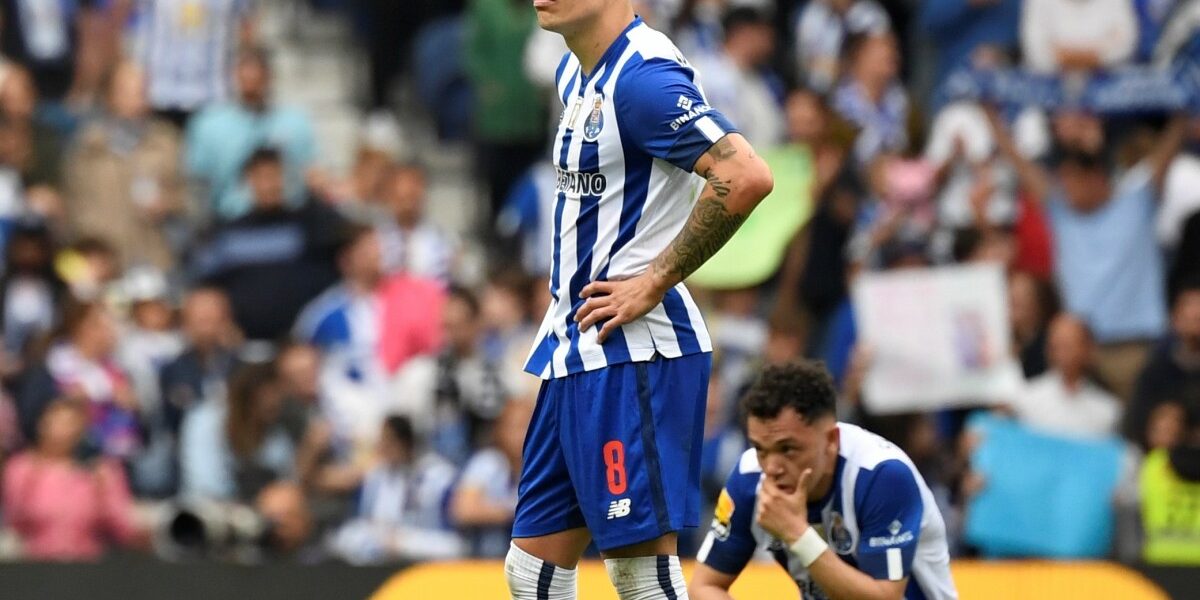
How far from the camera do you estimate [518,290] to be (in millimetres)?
10055

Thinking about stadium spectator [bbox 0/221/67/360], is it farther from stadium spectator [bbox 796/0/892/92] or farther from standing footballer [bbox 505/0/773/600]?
standing footballer [bbox 505/0/773/600]

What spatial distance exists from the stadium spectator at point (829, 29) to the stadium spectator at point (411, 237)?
227 cm

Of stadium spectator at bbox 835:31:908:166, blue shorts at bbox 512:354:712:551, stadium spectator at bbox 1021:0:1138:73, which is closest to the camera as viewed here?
blue shorts at bbox 512:354:712:551

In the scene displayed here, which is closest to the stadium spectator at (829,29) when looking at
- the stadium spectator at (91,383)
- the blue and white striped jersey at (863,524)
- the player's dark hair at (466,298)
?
the player's dark hair at (466,298)

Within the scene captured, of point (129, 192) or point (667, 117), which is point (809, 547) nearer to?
point (667, 117)

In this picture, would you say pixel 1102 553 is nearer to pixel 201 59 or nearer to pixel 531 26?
pixel 531 26

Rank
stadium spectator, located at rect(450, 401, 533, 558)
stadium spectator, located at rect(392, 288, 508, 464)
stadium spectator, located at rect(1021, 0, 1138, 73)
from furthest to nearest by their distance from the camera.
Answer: stadium spectator, located at rect(1021, 0, 1138, 73), stadium spectator, located at rect(392, 288, 508, 464), stadium spectator, located at rect(450, 401, 533, 558)

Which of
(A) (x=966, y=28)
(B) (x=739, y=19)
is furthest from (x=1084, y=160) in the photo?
(B) (x=739, y=19)

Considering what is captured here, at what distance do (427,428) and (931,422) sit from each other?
2482 mm

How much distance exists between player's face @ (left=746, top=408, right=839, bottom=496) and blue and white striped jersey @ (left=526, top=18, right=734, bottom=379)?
457 millimetres

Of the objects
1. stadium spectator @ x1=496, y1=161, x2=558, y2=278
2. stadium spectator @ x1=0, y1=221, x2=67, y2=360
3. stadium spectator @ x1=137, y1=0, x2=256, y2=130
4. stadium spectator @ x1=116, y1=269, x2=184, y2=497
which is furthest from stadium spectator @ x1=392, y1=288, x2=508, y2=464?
stadium spectator @ x1=137, y1=0, x2=256, y2=130

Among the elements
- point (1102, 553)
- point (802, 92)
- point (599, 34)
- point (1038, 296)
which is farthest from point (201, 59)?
point (599, 34)

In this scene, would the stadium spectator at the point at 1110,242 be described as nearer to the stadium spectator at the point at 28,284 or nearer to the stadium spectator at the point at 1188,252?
Result: the stadium spectator at the point at 1188,252

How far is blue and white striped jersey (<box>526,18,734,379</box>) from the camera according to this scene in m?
4.77
